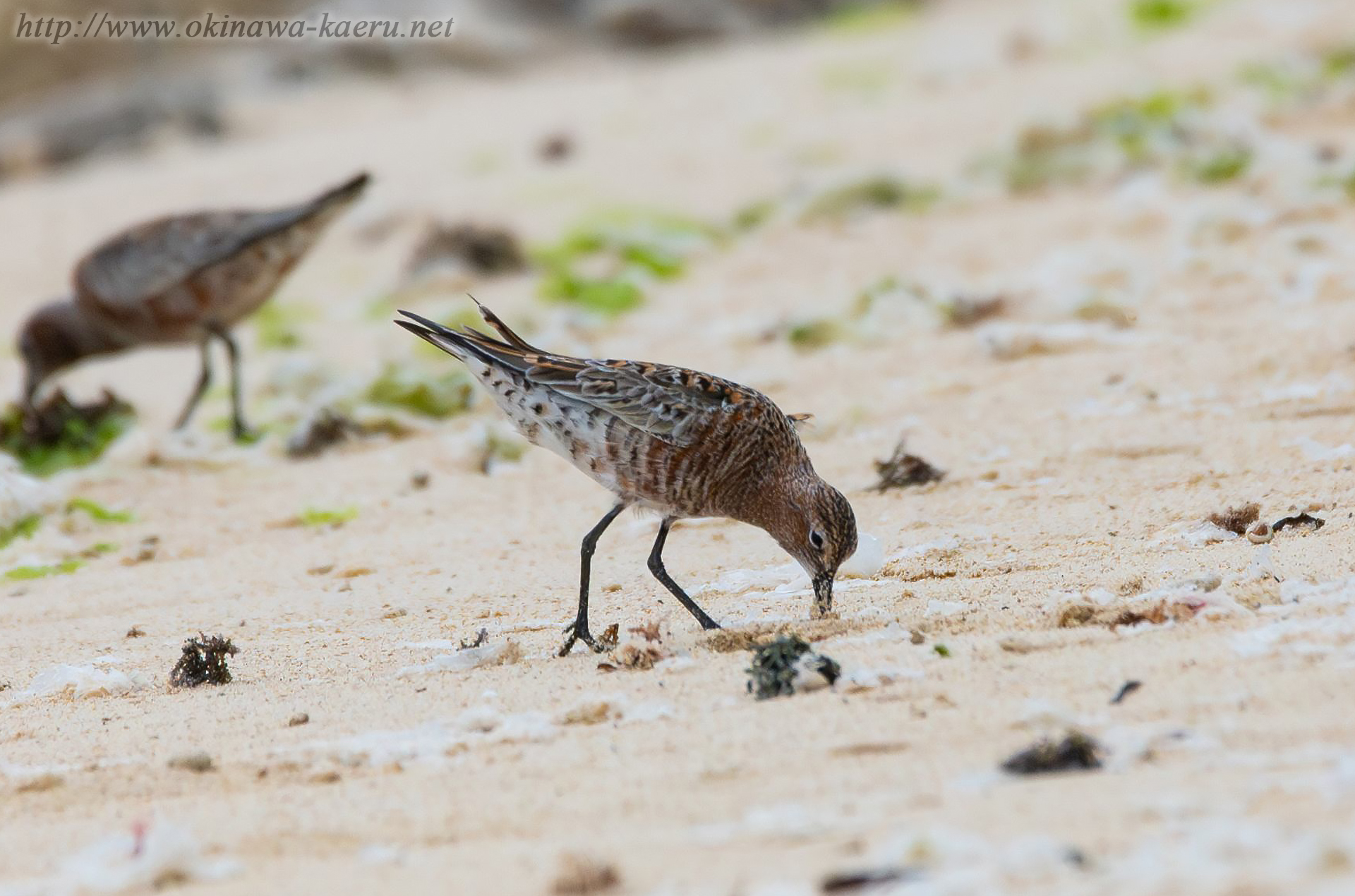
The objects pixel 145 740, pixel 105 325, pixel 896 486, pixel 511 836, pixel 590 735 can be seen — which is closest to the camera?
pixel 511 836

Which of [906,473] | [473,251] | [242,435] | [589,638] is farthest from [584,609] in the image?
[473,251]

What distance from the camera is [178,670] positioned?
474cm

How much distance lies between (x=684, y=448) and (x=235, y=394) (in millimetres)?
4042

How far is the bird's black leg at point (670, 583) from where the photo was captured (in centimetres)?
506

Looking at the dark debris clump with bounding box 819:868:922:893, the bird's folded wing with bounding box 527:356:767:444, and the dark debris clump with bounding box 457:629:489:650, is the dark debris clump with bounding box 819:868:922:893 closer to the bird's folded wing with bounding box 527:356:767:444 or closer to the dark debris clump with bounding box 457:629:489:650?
the dark debris clump with bounding box 457:629:489:650

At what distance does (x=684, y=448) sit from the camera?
5266 millimetres

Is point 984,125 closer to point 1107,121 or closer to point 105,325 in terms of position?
point 1107,121

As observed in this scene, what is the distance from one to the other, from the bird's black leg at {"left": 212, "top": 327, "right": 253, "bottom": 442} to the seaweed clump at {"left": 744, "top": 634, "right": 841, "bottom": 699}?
4944 millimetres

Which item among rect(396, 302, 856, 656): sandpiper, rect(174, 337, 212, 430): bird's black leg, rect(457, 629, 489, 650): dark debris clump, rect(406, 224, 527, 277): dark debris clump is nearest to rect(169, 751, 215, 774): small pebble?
rect(457, 629, 489, 650): dark debris clump

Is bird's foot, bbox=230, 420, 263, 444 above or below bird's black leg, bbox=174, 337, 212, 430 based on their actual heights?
below

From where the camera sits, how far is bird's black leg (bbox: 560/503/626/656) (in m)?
4.88

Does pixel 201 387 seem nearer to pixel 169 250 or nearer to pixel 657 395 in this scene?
pixel 169 250

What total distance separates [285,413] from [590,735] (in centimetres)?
525

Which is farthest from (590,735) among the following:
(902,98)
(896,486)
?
(902,98)
